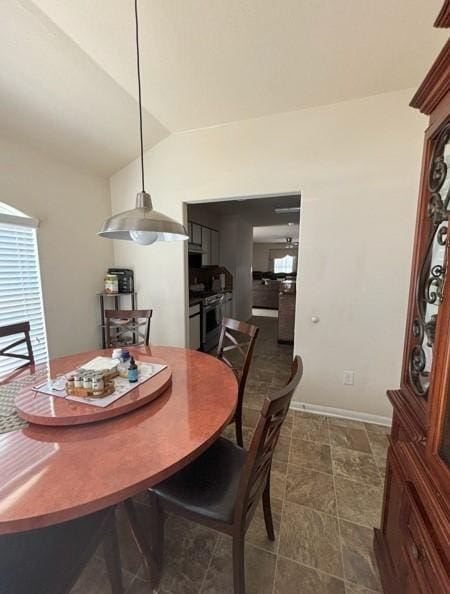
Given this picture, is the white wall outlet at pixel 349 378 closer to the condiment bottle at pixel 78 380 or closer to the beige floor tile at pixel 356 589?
the beige floor tile at pixel 356 589

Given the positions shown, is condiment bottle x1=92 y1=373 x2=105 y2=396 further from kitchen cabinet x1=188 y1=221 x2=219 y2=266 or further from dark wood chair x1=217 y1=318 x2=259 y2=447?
kitchen cabinet x1=188 y1=221 x2=219 y2=266

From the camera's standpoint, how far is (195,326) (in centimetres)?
366

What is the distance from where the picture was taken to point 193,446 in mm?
929

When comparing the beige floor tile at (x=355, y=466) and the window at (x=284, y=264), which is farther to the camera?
the window at (x=284, y=264)

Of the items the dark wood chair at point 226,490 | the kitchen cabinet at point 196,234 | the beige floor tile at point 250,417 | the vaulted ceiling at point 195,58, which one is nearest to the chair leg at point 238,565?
the dark wood chair at point 226,490

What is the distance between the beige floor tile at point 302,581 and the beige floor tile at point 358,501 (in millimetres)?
359

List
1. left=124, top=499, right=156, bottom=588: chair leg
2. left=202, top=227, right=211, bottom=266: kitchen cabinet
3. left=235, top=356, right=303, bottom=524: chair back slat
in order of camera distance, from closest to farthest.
A: left=235, top=356, right=303, bottom=524: chair back slat, left=124, top=499, right=156, bottom=588: chair leg, left=202, top=227, right=211, bottom=266: kitchen cabinet

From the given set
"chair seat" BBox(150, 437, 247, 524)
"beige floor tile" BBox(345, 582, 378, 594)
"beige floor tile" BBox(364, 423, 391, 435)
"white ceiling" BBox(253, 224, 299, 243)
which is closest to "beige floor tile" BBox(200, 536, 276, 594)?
Result: "beige floor tile" BBox(345, 582, 378, 594)

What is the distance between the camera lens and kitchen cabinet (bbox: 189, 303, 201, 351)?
3.51 metres

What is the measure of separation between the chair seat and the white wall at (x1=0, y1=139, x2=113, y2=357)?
211cm

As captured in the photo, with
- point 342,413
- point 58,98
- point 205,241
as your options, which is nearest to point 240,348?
point 342,413

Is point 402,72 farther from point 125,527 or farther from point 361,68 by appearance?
point 125,527

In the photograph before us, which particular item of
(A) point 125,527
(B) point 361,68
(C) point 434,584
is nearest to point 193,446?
(C) point 434,584

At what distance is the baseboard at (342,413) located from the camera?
7.67ft
